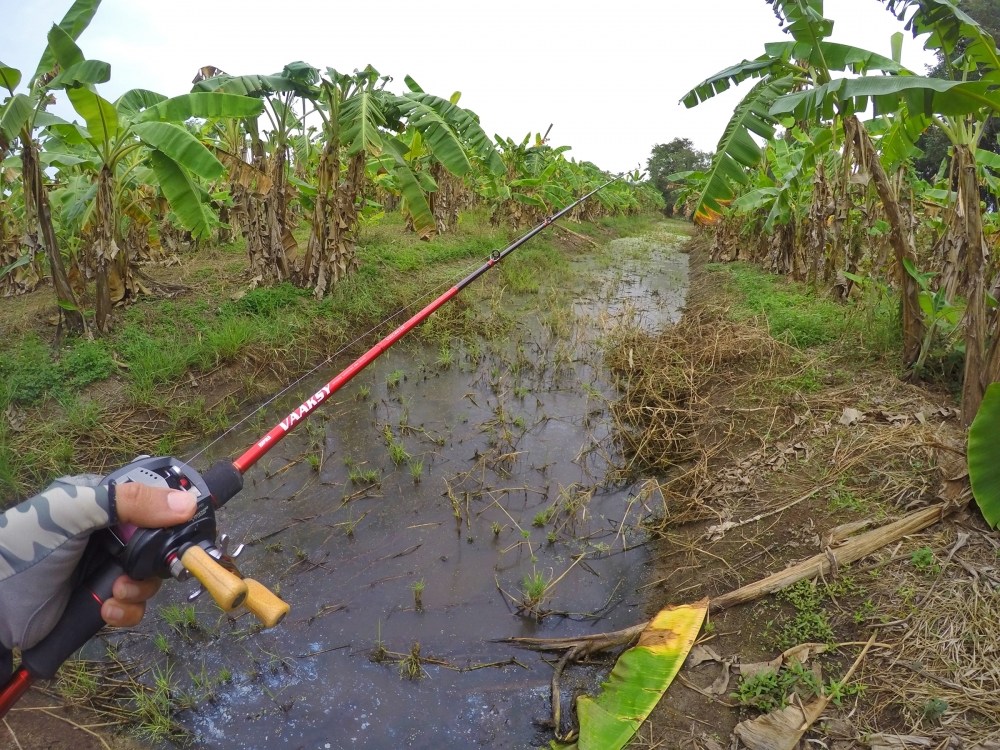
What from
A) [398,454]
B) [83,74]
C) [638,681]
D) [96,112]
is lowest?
[638,681]

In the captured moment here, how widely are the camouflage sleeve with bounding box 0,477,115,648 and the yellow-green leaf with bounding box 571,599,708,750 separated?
172 centimetres

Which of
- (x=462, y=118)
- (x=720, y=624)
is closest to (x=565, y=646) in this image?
(x=720, y=624)

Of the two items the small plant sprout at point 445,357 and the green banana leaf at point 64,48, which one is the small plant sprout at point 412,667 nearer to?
the small plant sprout at point 445,357

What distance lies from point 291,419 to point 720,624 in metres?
1.99

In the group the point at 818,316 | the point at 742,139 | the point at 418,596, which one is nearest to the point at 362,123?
the point at 742,139

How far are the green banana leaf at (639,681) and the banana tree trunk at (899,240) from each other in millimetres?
2621

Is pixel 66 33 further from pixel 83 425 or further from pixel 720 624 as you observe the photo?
pixel 720 624

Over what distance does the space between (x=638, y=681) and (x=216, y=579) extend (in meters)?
1.75

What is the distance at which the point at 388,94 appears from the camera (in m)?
6.24

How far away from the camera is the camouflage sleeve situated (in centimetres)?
119

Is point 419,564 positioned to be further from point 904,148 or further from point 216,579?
point 904,148

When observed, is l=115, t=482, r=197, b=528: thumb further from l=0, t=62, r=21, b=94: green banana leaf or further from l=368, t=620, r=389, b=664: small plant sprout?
l=0, t=62, r=21, b=94: green banana leaf

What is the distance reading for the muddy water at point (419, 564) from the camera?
7.64ft

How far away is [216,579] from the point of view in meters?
1.05
